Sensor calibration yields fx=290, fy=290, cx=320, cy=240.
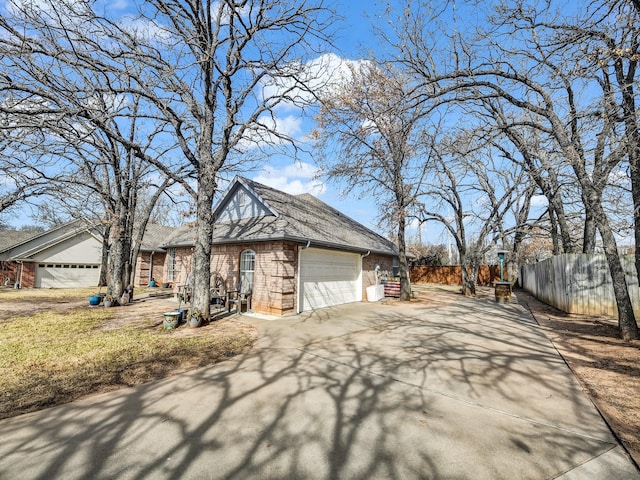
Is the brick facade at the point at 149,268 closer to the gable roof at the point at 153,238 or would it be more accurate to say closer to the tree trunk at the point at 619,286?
the gable roof at the point at 153,238

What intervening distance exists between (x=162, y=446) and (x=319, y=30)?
36.1 ft

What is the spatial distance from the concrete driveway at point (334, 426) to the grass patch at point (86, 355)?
533 mm

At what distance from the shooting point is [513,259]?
23547 mm

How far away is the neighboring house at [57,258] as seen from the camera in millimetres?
21234

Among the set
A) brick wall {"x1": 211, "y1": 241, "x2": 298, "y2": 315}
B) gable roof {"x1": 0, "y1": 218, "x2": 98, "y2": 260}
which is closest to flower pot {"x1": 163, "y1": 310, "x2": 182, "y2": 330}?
brick wall {"x1": 211, "y1": 241, "x2": 298, "y2": 315}

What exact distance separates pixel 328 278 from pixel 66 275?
22.5 m

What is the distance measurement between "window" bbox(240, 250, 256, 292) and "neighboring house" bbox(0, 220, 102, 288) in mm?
15867

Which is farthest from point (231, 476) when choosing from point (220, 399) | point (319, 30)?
point (319, 30)

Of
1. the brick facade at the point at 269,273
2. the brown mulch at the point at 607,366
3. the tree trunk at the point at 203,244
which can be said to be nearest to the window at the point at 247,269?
the brick facade at the point at 269,273

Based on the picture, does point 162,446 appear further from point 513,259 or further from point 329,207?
point 513,259

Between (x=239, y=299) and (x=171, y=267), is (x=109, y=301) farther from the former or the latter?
(x=171, y=267)

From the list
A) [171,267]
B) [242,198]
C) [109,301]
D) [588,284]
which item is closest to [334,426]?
[242,198]

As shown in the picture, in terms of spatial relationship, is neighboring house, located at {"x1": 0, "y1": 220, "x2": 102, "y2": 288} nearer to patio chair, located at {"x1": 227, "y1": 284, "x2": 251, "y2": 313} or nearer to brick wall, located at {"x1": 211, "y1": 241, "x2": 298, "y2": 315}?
patio chair, located at {"x1": 227, "y1": 284, "x2": 251, "y2": 313}

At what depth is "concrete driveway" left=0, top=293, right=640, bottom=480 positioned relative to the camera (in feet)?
8.73
